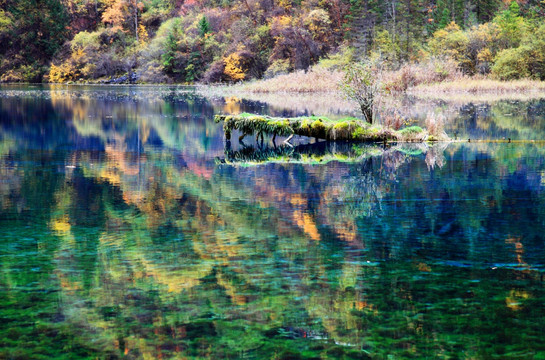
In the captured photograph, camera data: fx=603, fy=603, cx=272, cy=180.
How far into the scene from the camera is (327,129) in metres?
21.1

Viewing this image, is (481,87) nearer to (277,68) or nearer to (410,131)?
(277,68)

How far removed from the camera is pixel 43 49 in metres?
91.2

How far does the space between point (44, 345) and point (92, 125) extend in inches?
901

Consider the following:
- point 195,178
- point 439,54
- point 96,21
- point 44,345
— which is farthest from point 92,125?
point 96,21

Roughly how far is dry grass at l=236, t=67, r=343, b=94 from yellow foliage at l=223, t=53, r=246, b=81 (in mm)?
13273

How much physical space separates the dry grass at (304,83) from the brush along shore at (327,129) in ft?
90.5

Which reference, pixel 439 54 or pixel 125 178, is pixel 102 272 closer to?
pixel 125 178

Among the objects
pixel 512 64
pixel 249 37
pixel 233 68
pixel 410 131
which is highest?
pixel 249 37

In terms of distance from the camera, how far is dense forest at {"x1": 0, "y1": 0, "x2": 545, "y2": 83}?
58.0 m

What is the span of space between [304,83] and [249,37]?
2614 cm

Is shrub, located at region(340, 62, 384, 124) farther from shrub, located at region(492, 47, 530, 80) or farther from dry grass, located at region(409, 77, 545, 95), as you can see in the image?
shrub, located at region(492, 47, 530, 80)

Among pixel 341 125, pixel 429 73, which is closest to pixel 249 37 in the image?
pixel 429 73

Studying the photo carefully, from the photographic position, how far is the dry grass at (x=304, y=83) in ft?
169

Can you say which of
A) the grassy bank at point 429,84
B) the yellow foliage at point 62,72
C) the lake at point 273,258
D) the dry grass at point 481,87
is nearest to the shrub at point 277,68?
the grassy bank at point 429,84
